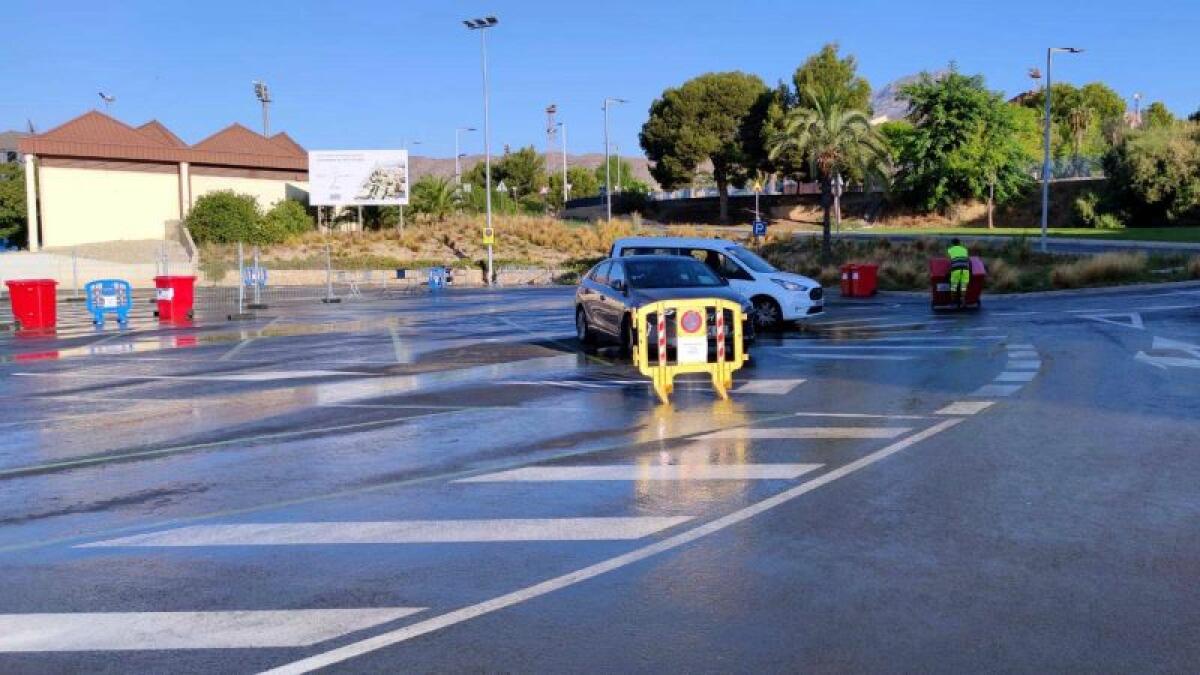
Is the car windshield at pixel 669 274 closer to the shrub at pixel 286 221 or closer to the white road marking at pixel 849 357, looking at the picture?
the white road marking at pixel 849 357

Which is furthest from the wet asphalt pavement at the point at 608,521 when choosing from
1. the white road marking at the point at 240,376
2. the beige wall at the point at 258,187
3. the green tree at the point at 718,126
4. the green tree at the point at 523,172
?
the green tree at the point at 523,172

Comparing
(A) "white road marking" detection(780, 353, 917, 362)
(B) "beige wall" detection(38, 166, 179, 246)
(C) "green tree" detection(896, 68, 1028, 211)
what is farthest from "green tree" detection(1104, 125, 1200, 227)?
(B) "beige wall" detection(38, 166, 179, 246)

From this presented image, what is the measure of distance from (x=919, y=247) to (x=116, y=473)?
119 ft

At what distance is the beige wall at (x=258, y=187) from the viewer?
211 ft

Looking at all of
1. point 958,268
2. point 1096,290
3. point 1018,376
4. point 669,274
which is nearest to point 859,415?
point 1018,376

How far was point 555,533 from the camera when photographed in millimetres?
6703

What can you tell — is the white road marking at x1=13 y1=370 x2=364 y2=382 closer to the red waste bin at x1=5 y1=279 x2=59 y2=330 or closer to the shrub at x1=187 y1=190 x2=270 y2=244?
the red waste bin at x1=5 y1=279 x2=59 y2=330

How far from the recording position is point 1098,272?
30.2 metres

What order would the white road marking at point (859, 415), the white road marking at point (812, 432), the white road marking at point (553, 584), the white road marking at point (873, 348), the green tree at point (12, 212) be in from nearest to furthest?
the white road marking at point (553, 584) → the white road marking at point (812, 432) → the white road marking at point (859, 415) → the white road marking at point (873, 348) → the green tree at point (12, 212)

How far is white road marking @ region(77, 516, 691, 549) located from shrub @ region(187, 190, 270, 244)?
56207 millimetres

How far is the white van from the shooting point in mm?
20188

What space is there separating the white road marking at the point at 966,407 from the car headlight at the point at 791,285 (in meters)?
8.76

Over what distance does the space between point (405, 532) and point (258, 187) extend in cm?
6530

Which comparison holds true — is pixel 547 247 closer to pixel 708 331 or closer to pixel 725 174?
pixel 725 174
